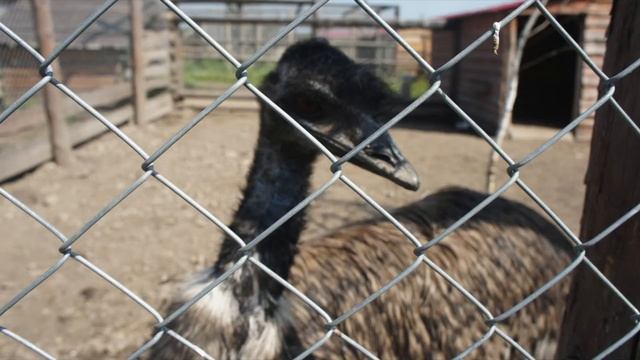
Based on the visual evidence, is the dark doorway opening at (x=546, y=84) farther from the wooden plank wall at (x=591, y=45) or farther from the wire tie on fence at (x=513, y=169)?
the wire tie on fence at (x=513, y=169)

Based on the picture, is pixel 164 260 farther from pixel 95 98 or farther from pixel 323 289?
pixel 95 98

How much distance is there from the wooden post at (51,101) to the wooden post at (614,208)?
5591 mm

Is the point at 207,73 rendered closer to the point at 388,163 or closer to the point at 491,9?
the point at 491,9

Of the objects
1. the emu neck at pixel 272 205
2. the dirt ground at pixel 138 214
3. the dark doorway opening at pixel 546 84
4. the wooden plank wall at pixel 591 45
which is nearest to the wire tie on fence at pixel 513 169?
the emu neck at pixel 272 205

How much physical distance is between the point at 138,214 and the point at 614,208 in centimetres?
436

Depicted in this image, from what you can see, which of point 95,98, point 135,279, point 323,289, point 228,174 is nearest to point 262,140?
point 323,289

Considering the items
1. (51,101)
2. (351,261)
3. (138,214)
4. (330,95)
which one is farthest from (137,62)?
(330,95)

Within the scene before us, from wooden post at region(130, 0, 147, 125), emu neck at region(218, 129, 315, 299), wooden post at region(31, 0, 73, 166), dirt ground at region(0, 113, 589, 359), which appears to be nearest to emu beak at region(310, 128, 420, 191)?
emu neck at region(218, 129, 315, 299)

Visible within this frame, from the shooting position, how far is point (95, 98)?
8.28 metres

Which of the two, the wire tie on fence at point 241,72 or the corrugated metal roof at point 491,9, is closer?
the wire tie on fence at point 241,72

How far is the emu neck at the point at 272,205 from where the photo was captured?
189cm

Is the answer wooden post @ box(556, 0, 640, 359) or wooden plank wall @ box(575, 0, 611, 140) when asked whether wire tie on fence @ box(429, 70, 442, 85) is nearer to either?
wooden post @ box(556, 0, 640, 359)

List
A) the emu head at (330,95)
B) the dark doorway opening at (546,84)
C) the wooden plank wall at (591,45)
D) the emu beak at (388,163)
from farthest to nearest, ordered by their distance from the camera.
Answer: the dark doorway opening at (546,84), the wooden plank wall at (591,45), the emu head at (330,95), the emu beak at (388,163)

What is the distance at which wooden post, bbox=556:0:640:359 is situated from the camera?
1330mm
